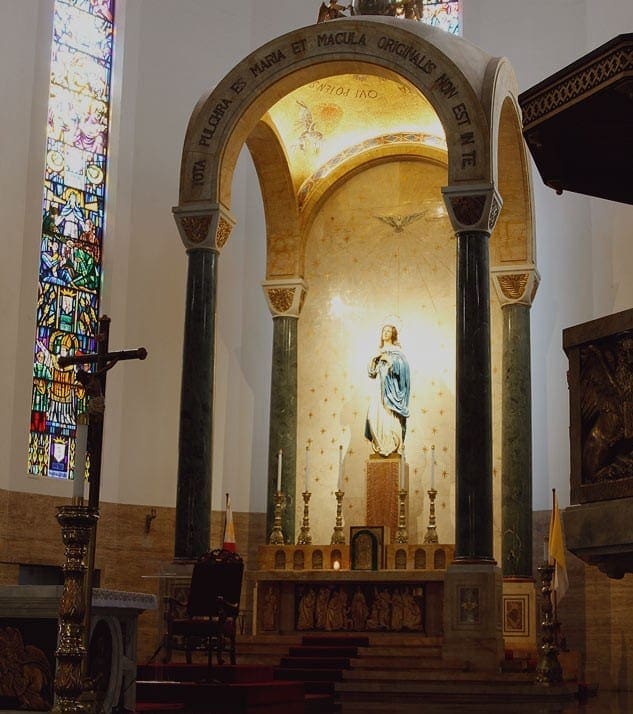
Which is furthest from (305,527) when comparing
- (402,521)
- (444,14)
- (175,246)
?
(444,14)

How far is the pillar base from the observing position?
510 inches

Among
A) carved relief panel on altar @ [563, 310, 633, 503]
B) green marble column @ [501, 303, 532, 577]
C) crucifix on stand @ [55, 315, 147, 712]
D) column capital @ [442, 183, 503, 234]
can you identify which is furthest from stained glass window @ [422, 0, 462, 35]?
carved relief panel on altar @ [563, 310, 633, 503]

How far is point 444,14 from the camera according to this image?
18562 millimetres

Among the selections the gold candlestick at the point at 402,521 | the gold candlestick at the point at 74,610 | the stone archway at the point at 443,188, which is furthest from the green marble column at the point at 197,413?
the gold candlestick at the point at 74,610

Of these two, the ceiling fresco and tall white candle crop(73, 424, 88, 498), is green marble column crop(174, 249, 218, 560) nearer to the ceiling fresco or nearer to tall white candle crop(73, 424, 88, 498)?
the ceiling fresco

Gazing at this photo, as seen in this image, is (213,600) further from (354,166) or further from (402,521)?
(354,166)

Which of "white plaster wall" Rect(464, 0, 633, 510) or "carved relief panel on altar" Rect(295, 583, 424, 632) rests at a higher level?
"white plaster wall" Rect(464, 0, 633, 510)

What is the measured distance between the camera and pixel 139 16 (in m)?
18.2

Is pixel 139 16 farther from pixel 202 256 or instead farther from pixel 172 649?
pixel 172 649

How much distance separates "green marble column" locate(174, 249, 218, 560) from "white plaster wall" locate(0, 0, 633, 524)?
2.65m

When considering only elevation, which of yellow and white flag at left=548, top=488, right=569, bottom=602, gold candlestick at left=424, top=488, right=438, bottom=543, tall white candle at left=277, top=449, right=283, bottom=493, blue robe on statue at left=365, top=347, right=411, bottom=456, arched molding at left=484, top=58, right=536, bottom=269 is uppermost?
arched molding at left=484, top=58, right=536, bottom=269

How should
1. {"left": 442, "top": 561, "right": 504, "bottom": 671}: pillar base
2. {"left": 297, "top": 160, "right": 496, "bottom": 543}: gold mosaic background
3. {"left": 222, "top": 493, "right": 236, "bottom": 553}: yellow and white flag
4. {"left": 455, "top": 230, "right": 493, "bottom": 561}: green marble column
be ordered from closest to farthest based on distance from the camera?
{"left": 442, "top": 561, "right": 504, "bottom": 671}: pillar base
{"left": 455, "top": 230, "right": 493, "bottom": 561}: green marble column
{"left": 222, "top": 493, "right": 236, "bottom": 553}: yellow and white flag
{"left": 297, "top": 160, "right": 496, "bottom": 543}: gold mosaic background

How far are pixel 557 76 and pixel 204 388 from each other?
843cm

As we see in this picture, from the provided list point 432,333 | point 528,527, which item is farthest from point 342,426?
point 528,527
